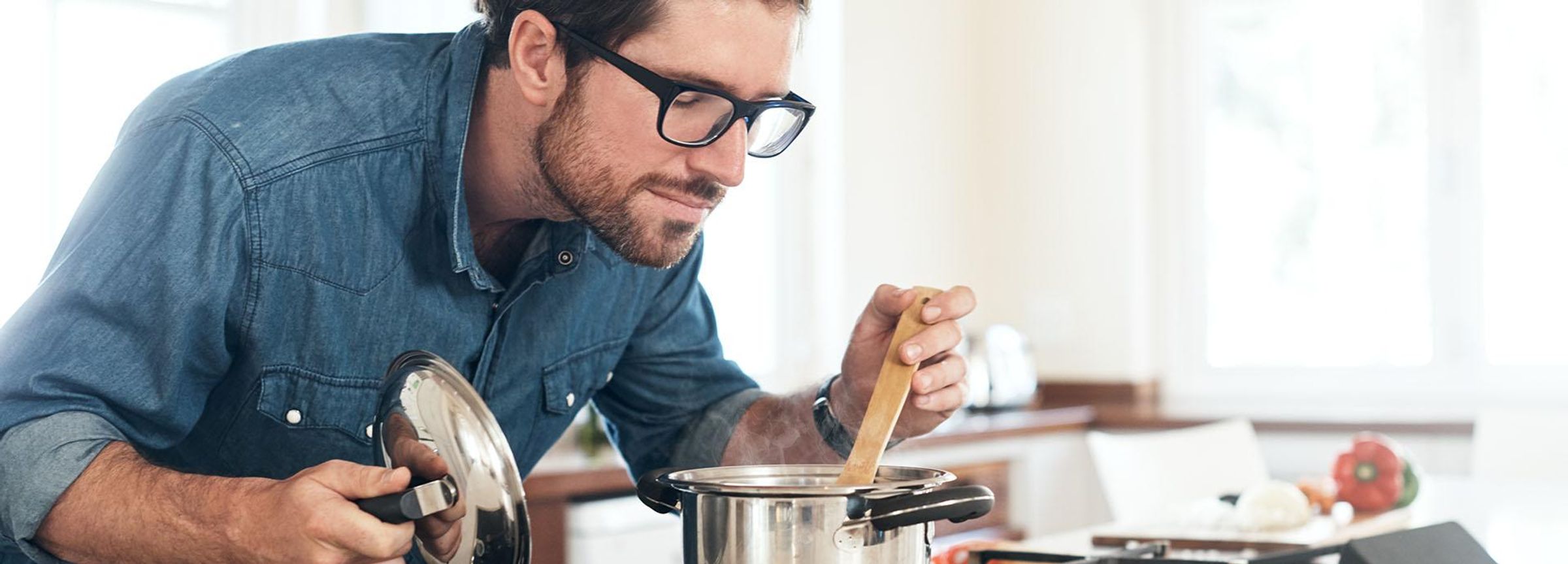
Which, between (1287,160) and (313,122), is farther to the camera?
(1287,160)

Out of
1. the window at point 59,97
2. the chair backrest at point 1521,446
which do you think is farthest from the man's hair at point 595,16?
the chair backrest at point 1521,446

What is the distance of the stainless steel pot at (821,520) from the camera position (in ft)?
2.89

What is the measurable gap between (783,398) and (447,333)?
34 cm

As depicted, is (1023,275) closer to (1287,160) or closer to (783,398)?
(1287,160)

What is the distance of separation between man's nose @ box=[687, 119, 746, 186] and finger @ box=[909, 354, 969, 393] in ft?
0.76

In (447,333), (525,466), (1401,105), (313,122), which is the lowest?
(525,466)

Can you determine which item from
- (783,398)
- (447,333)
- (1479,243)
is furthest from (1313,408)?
(447,333)

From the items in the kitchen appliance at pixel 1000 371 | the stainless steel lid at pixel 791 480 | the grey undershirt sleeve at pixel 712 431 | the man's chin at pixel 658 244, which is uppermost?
the man's chin at pixel 658 244

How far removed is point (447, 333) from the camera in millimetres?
1347

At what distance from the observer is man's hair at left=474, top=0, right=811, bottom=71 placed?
1.23m

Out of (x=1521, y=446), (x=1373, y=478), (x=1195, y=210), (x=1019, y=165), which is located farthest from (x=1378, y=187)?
(x=1373, y=478)

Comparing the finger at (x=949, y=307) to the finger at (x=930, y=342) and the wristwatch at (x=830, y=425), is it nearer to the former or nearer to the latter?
the finger at (x=930, y=342)

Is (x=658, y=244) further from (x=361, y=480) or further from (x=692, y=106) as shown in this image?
(x=361, y=480)

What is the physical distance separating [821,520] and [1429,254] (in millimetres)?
3870
